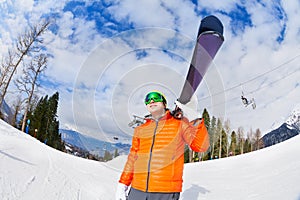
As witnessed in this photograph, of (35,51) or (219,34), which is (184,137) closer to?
(219,34)

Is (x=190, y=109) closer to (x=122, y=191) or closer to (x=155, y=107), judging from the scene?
(x=155, y=107)

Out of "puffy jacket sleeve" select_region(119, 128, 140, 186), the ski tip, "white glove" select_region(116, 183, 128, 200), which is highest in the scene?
the ski tip

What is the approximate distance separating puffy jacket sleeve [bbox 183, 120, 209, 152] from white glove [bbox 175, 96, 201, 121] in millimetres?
110

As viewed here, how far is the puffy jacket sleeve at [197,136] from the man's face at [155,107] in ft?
0.99

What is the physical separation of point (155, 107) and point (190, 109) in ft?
1.59

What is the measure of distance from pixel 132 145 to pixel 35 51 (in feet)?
64.0

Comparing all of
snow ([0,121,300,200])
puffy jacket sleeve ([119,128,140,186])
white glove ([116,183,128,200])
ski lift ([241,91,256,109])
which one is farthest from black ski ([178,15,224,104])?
ski lift ([241,91,256,109])

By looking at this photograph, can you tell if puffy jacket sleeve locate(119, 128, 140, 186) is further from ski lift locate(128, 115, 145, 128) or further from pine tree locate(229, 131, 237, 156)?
pine tree locate(229, 131, 237, 156)

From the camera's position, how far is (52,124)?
39.5 meters

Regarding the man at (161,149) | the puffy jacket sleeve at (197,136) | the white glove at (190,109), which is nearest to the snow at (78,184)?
the man at (161,149)

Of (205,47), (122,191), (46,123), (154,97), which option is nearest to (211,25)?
(205,47)

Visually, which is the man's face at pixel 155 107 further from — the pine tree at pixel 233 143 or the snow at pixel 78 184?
the pine tree at pixel 233 143

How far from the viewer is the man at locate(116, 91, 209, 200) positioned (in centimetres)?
218

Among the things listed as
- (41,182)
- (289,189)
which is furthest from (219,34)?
(41,182)
